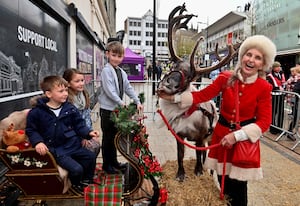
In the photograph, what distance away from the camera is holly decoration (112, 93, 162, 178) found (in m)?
3.02

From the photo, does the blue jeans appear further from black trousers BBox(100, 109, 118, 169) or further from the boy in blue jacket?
black trousers BBox(100, 109, 118, 169)

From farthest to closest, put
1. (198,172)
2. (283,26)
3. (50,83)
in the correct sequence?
1. (283,26)
2. (198,172)
3. (50,83)

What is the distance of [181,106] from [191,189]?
104 centimetres

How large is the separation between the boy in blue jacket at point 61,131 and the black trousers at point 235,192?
1.41m

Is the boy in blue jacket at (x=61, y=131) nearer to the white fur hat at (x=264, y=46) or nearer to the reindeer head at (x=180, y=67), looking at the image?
the reindeer head at (x=180, y=67)

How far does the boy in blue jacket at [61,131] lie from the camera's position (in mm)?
2768

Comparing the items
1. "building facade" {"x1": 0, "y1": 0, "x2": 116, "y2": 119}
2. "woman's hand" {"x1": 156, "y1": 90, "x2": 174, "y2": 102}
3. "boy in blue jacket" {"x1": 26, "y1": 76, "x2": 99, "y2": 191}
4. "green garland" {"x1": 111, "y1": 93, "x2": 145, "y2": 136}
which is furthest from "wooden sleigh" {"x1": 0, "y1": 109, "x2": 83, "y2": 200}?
"woman's hand" {"x1": 156, "y1": 90, "x2": 174, "y2": 102}

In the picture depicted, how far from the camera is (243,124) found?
266 centimetres

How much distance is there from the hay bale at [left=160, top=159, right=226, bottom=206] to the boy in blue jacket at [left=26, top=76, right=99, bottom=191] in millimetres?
985

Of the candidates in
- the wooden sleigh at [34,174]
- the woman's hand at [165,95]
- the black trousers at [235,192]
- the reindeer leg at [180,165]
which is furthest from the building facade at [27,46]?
the black trousers at [235,192]

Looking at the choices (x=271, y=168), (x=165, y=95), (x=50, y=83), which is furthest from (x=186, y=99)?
(x=271, y=168)

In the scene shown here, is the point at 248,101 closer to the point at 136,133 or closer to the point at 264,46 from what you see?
the point at 264,46

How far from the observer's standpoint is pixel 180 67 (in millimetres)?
3371

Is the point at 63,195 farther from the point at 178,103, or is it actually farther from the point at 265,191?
the point at 265,191
